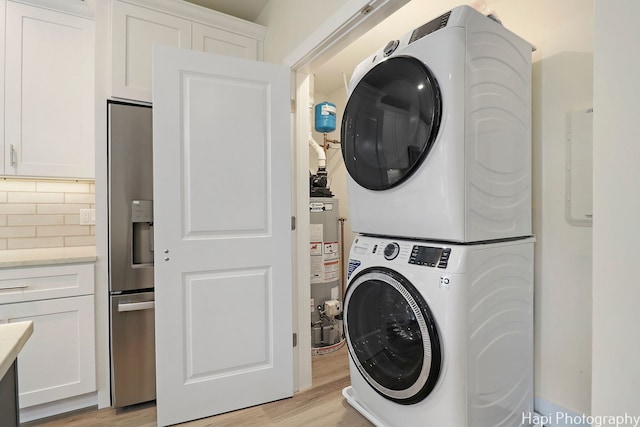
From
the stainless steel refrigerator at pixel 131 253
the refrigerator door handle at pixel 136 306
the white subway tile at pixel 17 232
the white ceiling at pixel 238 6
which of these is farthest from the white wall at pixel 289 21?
the white subway tile at pixel 17 232

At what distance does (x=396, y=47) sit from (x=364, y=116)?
1.05 ft

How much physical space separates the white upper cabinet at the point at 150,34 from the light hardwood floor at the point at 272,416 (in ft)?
5.90

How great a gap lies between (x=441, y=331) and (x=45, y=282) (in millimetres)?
1999

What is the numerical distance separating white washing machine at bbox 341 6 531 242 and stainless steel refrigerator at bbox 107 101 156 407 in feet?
4.10

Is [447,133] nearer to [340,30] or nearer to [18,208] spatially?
[340,30]

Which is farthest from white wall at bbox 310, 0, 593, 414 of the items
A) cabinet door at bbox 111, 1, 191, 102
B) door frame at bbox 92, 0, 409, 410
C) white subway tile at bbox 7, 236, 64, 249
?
white subway tile at bbox 7, 236, 64, 249

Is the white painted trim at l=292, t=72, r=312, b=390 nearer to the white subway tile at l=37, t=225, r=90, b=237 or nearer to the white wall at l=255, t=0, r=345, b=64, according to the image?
the white wall at l=255, t=0, r=345, b=64

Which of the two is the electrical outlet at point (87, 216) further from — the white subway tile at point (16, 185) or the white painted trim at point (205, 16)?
the white painted trim at point (205, 16)

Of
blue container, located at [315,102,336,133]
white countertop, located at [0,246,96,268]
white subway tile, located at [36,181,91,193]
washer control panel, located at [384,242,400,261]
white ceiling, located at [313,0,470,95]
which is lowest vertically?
white countertop, located at [0,246,96,268]

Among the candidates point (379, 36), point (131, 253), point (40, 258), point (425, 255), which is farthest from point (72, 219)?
point (379, 36)

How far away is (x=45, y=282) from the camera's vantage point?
1707 mm

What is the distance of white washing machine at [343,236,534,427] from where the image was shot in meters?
1.16

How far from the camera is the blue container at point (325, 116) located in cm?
292

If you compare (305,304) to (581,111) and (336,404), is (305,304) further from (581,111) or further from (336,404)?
(581,111)
